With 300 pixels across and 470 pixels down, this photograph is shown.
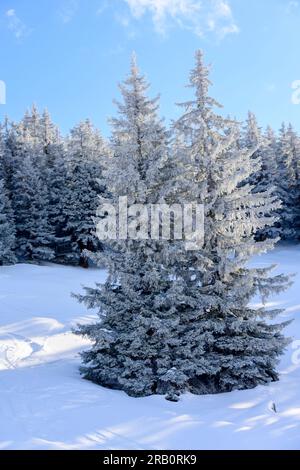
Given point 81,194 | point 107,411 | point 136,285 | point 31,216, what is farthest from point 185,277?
point 81,194

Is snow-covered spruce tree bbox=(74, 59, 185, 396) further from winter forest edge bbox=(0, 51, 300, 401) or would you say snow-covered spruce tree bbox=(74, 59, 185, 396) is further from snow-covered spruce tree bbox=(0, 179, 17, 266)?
snow-covered spruce tree bbox=(0, 179, 17, 266)

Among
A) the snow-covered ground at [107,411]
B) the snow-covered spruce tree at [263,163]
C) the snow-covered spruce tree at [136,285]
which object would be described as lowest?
the snow-covered ground at [107,411]

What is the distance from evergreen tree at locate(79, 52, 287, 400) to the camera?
10.7 m

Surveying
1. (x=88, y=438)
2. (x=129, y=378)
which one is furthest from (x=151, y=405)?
(x=88, y=438)

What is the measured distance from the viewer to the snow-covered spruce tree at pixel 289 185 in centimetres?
4147

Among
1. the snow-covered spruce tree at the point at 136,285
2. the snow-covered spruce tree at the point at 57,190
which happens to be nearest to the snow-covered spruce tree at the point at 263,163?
the snow-covered spruce tree at the point at 57,190

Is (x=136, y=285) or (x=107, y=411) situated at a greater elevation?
(x=136, y=285)

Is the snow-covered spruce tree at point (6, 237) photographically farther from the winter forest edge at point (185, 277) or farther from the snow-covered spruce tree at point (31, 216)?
the winter forest edge at point (185, 277)

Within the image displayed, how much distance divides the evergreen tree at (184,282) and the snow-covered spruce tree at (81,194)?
75.1ft

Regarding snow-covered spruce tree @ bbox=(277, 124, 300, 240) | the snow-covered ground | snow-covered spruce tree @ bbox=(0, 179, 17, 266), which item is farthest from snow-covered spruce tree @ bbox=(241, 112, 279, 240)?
the snow-covered ground

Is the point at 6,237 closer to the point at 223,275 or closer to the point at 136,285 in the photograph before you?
the point at 136,285

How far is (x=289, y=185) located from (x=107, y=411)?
39223 mm

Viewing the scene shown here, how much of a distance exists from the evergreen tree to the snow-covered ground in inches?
26.9

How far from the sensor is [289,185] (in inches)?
1714
